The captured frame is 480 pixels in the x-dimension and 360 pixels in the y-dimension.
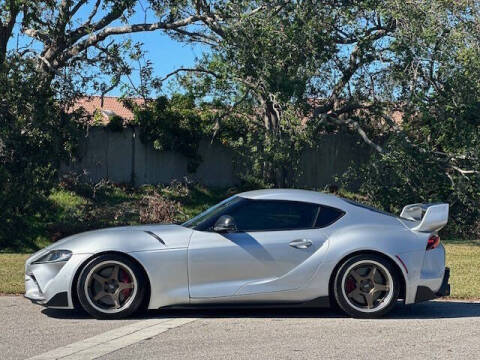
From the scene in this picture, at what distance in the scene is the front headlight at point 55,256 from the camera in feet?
25.6

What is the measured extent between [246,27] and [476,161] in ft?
19.1

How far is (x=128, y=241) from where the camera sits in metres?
7.87

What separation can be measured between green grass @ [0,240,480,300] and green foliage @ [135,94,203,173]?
24.4ft

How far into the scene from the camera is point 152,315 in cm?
803

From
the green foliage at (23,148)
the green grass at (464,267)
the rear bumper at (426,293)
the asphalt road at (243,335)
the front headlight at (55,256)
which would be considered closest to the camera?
the asphalt road at (243,335)

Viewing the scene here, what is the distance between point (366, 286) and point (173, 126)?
46.0 feet

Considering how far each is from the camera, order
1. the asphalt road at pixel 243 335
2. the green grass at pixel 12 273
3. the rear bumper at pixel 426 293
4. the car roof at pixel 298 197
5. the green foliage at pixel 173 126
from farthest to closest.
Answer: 1. the green foliage at pixel 173 126
2. the green grass at pixel 12 273
3. the car roof at pixel 298 197
4. the rear bumper at pixel 426 293
5. the asphalt road at pixel 243 335

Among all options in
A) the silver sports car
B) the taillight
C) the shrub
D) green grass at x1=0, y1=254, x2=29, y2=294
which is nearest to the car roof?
the silver sports car

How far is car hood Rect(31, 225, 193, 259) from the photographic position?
307 inches

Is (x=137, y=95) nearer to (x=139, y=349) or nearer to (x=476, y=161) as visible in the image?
(x=476, y=161)

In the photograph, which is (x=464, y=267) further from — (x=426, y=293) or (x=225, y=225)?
(x=225, y=225)

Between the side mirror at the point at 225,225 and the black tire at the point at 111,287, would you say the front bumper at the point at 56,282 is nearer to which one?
the black tire at the point at 111,287

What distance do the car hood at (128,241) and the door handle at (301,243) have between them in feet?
3.43

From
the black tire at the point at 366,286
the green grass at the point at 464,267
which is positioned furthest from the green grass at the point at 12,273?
the green grass at the point at 464,267
